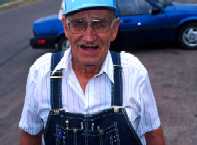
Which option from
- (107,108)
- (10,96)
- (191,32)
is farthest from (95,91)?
(191,32)

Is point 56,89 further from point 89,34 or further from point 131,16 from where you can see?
point 131,16

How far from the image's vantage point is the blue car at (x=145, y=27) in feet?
40.9

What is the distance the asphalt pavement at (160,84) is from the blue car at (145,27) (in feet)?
1.11

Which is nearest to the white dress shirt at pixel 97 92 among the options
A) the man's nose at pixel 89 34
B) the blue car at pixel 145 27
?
the man's nose at pixel 89 34

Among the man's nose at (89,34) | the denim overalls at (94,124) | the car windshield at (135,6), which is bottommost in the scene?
the car windshield at (135,6)

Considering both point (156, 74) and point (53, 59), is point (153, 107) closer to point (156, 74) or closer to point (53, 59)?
point (53, 59)

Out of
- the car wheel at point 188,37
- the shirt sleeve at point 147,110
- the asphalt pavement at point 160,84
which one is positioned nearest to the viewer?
the shirt sleeve at point 147,110

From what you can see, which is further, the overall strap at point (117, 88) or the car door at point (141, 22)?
the car door at point (141, 22)

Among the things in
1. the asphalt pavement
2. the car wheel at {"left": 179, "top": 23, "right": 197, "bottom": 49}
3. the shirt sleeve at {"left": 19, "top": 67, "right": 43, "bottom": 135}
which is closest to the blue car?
the car wheel at {"left": 179, "top": 23, "right": 197, "bottom": 49}

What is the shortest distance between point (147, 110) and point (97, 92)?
25cm

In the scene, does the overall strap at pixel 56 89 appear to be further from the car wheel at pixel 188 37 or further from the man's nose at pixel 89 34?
the car wheel at pixel 188 37

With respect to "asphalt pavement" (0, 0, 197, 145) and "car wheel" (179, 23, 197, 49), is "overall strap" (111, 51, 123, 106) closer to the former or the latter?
"asphalt pavement" (0, 0, 197, 145)

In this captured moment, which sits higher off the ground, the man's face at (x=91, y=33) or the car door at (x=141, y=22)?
the man's face at (x=91, y=33)

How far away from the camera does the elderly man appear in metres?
2.51
